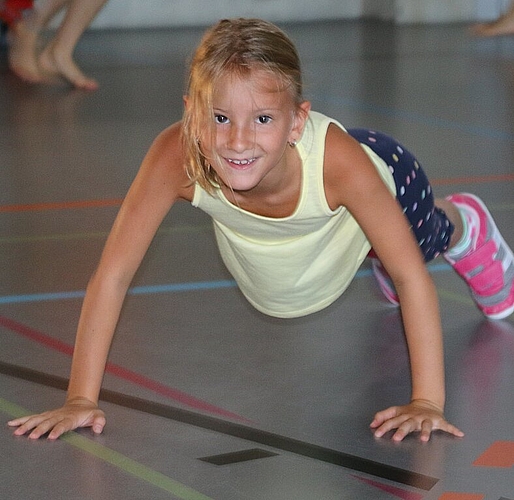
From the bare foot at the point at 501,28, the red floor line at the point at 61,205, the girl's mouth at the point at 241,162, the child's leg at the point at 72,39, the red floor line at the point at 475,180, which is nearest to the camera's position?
the girl's mouth at the point at 241,162

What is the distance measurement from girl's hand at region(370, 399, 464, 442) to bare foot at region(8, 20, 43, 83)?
3284 millimetres

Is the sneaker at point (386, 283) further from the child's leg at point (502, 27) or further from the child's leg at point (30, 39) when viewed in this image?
the child's leg at point (502, 27)

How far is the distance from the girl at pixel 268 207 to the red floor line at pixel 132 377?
129 mm

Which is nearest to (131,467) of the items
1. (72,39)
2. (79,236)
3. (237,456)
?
(237,456)

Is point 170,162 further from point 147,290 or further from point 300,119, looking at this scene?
point 147,290

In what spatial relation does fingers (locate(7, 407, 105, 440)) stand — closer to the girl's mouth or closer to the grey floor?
the grey floor

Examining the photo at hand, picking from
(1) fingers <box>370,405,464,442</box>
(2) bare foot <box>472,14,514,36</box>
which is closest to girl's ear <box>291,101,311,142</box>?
(1) fingers <box>370,405,464,442</box>

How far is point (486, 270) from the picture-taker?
6.12 ft

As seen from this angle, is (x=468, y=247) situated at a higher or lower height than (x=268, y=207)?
lower

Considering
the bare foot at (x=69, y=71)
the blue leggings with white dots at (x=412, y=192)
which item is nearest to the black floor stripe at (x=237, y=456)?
the blue leggings with white dots at (x=412, y=192)

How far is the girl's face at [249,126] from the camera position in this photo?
132cm

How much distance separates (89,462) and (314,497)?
278 millimetres

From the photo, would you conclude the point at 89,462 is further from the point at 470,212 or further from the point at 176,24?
the point at 176,24

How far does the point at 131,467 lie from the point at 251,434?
17 centimetres
